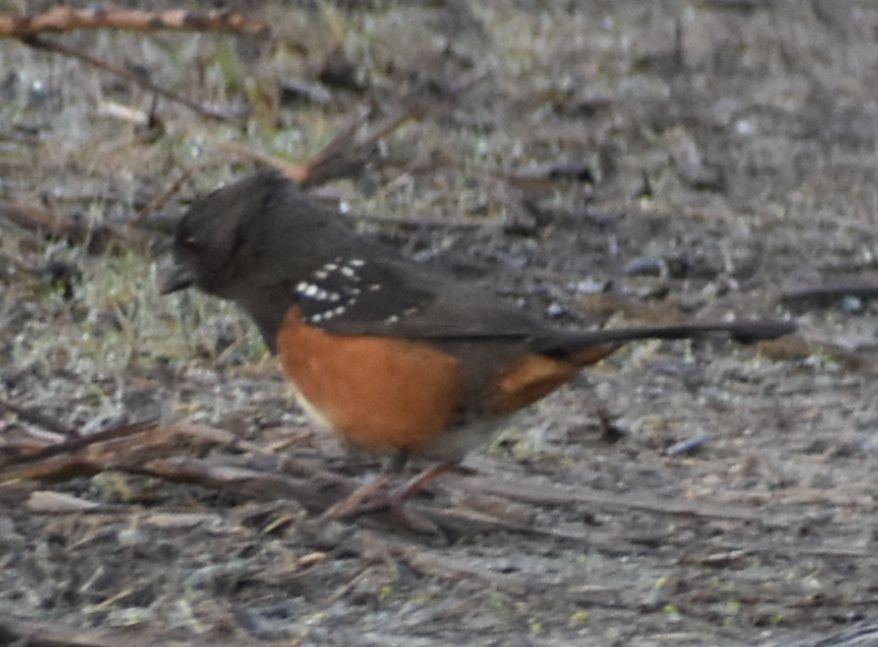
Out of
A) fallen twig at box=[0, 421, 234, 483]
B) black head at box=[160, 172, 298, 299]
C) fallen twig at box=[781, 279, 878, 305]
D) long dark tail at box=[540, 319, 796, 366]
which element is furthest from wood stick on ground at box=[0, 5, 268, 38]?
fallen twig at box=[781, 279, 878, 305]

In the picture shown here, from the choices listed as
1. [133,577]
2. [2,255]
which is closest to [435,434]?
[133,577]

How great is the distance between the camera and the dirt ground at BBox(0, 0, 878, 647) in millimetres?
3840

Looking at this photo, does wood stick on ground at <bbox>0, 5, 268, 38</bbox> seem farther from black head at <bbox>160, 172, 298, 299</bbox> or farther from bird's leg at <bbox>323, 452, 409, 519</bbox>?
bird's leg at <bbox>323, 452, 409, 519</bbox>

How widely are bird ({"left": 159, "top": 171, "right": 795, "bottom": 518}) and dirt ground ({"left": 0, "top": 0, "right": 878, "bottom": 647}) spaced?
0.53ft

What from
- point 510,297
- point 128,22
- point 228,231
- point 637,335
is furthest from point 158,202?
point 637,335

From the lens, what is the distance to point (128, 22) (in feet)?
17.0

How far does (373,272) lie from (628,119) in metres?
3.60

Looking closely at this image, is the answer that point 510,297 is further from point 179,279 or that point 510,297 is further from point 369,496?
point 369,496

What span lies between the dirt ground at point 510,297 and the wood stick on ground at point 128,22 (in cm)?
74

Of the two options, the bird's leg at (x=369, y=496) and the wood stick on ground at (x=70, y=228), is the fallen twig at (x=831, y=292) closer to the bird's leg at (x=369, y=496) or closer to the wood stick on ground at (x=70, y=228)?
the wood stick on ground at (x=70, y=228)

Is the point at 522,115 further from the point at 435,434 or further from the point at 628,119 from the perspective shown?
the point at 435,434

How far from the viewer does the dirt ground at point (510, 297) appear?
151 inches

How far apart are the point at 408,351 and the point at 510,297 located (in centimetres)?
161

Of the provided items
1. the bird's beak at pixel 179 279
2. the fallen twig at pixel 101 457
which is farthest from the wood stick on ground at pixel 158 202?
the fallen twig at pixel 101 457
